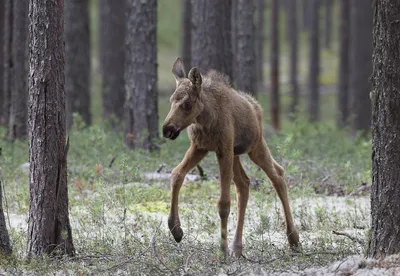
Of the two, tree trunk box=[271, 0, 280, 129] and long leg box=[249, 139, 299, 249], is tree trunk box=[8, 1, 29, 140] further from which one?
tree trunk box=[271, 0, 280, 129]

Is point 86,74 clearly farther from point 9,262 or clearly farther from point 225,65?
point 9,262

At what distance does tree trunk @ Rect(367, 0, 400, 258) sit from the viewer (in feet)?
21.0

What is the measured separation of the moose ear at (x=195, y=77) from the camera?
23.7 feet

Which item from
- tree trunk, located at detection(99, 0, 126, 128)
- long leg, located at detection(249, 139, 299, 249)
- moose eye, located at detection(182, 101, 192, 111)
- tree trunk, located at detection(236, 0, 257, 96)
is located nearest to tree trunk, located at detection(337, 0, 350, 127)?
tree trunk, located at detection(99, 0, 126, 128)

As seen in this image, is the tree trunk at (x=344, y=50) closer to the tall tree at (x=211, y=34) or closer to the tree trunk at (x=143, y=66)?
the tall tree at (x=211, y=34)

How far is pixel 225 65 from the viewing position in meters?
16.3

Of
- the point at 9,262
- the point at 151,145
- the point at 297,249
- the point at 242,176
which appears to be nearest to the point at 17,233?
the point at 9,262

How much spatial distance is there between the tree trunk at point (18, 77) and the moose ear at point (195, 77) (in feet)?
35.9

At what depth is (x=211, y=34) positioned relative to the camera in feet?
52.2

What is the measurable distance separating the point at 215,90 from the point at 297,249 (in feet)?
6.23

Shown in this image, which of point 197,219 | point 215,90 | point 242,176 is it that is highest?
point 215,90

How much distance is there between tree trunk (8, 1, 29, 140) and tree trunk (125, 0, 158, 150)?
2868mm

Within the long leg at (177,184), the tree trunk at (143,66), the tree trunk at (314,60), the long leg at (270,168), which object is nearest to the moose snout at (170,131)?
the long leg at (177,184)

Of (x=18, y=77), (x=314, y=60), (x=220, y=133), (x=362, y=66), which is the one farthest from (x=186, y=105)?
(x=314, y=60)
